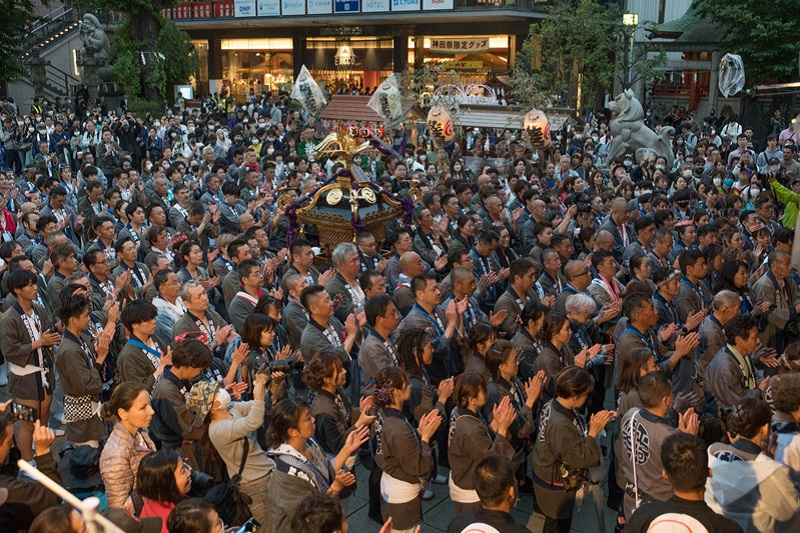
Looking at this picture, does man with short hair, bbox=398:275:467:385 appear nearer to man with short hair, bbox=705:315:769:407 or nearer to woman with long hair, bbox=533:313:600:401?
woman with long hair, bbox=533:313:600:401

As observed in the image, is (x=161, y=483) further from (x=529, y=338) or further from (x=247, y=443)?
(x=529, y=338)

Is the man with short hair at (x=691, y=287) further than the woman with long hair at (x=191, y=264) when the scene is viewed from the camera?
No

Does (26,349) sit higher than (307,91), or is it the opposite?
(307,91)

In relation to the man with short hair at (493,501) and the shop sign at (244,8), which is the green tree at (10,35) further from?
the man with short hair at (493,501)

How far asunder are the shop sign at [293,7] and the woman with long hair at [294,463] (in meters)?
33.9

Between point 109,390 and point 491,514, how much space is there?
3615mm

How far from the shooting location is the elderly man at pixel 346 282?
22.9 ft

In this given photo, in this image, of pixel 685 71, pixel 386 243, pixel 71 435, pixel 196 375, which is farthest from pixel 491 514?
pixel 685 71

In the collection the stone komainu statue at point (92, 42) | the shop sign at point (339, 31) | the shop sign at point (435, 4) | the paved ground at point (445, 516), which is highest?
the shop sign at point (435, 4)

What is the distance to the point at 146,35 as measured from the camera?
2742 cm

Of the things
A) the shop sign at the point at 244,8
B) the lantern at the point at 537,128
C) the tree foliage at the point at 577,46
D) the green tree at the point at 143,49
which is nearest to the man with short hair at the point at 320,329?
the lantern at the point at 537,128

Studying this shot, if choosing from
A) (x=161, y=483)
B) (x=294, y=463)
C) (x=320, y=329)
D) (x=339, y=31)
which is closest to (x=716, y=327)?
(x=320, y=329)

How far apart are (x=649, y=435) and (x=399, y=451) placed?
1.37m

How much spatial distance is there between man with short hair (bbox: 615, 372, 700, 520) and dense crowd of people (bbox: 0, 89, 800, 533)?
13mm
